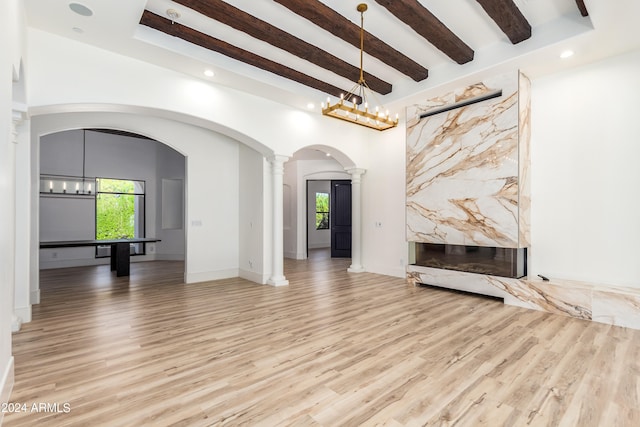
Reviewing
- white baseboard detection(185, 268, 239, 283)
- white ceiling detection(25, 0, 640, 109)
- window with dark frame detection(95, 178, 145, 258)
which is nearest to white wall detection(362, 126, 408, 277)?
white ceiling detection(25, 0, 640, 109)

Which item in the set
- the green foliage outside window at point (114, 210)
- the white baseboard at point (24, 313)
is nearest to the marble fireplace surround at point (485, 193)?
the white baseboard at point (24, 313)

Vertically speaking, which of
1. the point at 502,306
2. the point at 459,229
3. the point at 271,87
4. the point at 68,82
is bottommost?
the point at 502,306

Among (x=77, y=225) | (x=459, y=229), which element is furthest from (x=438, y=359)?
(x=77, y=225)

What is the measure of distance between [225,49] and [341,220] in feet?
22.6

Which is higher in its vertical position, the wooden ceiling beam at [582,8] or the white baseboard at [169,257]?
the wooden ceiling beam at [582,8]

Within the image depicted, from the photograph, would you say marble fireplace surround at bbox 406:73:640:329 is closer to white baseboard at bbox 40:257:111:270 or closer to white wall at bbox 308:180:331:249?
white wall at bbox 308:180:331:249

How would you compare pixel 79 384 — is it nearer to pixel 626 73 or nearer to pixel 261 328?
pixel 261 328

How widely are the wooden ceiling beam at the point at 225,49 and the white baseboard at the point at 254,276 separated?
148 inches

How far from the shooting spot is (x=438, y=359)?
9.50 feet

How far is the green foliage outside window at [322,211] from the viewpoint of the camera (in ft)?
44.6

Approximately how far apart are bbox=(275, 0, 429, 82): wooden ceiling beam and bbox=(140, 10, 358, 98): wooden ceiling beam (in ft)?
4.12

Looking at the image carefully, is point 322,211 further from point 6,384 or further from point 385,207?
point 6,384

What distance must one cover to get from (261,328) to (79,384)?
175cm

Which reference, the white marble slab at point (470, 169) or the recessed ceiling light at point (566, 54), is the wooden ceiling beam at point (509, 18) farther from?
the white marble slab at point (470, 169)
